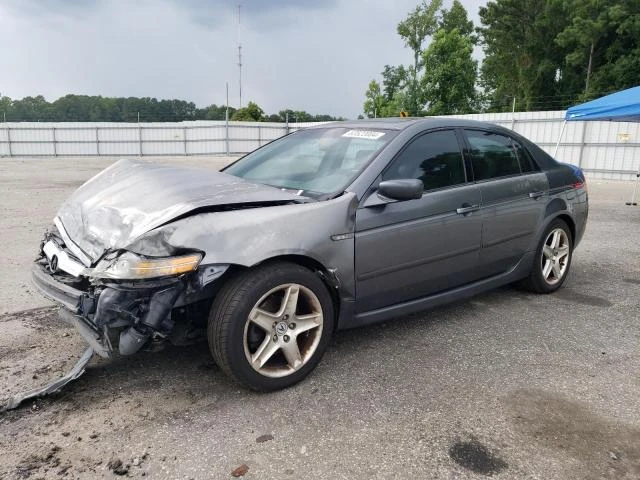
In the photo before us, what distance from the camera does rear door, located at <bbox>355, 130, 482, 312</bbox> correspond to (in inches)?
121

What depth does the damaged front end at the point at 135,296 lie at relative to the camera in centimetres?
241

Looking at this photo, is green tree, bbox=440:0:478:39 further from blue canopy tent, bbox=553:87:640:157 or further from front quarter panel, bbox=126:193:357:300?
front quarter panel, bbox=126:193:357:300

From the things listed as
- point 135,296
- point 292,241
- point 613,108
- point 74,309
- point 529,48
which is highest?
point 529,48

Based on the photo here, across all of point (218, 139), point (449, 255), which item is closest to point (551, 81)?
point (218, 139)

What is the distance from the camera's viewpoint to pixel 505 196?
393 centimetres

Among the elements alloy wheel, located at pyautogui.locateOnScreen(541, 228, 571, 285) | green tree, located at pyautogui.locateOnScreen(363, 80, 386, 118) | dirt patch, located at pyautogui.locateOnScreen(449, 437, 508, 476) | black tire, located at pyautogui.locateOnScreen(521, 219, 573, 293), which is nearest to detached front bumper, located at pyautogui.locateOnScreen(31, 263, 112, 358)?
dirt patch, located at pyautogui.locateOnScreen(449, 437, 508, 476)

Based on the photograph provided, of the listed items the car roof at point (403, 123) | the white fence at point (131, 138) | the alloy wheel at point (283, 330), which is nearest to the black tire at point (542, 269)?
the car roof at point (403, 123)

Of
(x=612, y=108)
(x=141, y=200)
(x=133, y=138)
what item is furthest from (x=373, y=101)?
(x=141, y=200)

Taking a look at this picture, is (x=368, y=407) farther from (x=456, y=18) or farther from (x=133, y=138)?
(x=456, y=18)

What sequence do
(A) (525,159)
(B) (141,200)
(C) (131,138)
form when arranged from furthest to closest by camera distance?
(C) (131,138) < (A) (525,159) < (B) (141,200)

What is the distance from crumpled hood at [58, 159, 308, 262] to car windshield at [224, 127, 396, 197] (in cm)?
33

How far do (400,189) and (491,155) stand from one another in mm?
1418

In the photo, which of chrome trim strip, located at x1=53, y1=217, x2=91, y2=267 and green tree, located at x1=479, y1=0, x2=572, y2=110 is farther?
green tree, located at x1=479, y1=0, x2=572, y2=110

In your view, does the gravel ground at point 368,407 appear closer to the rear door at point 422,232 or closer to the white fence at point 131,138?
the rear door at point 422,232
